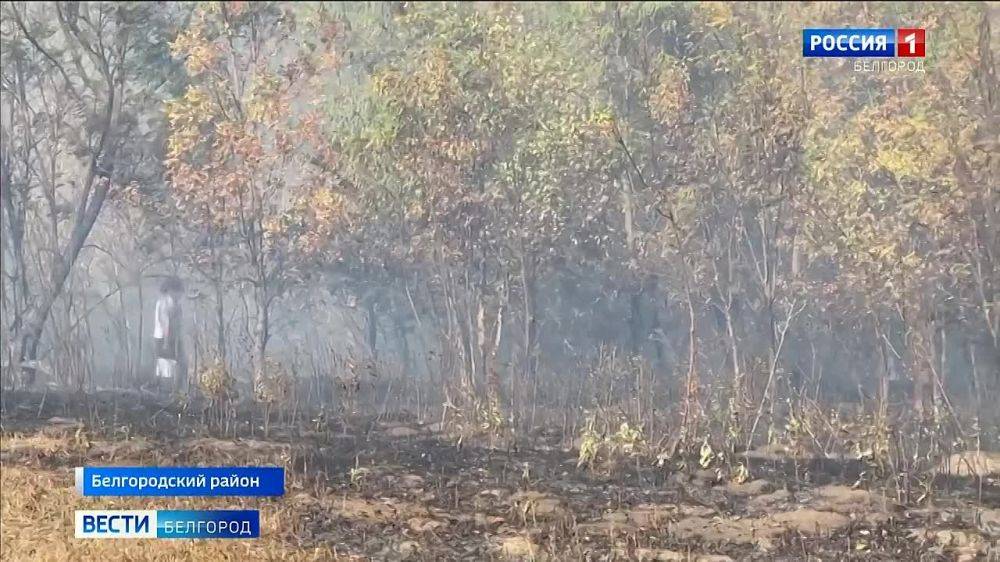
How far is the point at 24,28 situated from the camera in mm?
5805

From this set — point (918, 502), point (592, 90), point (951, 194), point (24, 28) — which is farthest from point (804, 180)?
point (24, 28)

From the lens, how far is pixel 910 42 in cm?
480

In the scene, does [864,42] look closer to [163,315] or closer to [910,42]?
[910,42]

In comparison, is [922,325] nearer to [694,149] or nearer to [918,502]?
[918,502]

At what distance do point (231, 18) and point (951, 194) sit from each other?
4509 mm
